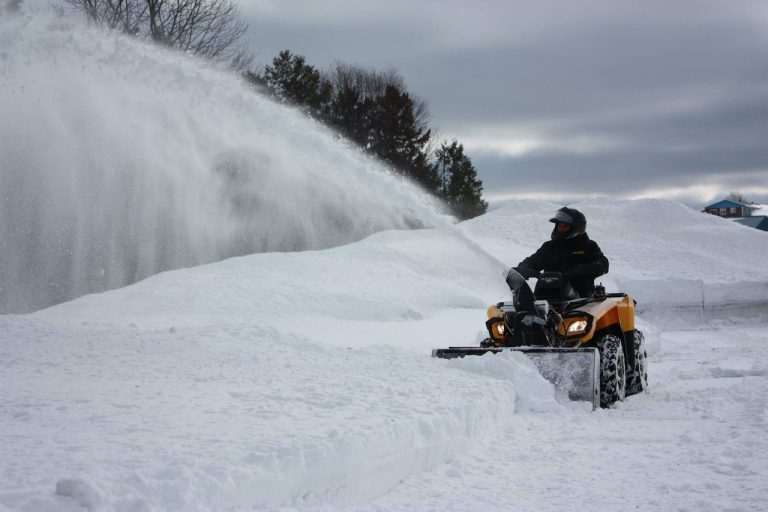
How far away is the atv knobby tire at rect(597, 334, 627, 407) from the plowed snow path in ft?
0.52

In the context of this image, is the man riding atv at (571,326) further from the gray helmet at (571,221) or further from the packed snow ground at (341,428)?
the packed snow ground at (341,428)

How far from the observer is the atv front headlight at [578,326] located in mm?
7289

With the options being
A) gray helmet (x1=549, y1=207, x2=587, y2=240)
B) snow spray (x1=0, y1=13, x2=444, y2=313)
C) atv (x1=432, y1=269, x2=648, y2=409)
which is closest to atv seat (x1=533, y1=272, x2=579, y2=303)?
atv (x1=432, y1=269, x2=648, y2=409)

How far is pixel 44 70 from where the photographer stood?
13297mm

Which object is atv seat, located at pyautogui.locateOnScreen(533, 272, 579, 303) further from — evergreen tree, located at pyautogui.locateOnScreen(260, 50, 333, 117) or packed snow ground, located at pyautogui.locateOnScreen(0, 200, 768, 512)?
evergreen tree, located at pyautogui.locateOnScreen(260, 50, 333, 117)

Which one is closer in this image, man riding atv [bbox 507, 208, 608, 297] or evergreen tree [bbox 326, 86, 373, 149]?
man riding atv [bbox 507, 208, 608, 297]

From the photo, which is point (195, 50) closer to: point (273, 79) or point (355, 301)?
point (273, 79)

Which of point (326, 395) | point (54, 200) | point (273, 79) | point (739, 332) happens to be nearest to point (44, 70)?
point (54, 200)

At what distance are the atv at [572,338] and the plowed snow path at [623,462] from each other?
11.4 inches

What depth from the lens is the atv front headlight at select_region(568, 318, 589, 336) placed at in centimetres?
729

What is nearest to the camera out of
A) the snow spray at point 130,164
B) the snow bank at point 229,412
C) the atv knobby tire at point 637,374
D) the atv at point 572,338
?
the snow bank at point 229,412

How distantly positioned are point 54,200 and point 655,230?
26.8 m

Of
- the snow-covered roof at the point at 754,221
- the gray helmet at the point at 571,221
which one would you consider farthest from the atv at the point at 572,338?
the snow-covered roof at the point at 754,221

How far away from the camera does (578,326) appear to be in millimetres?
7324
